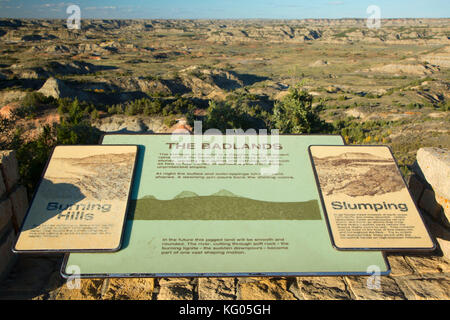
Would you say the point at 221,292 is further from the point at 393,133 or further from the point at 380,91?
the point at 380,91

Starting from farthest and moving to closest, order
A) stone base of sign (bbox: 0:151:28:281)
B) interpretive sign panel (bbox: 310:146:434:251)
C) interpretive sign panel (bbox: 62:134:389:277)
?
stone base of sign (bbox: 0:151:28:281) < interpretive sign panel (bbox: 310:146:434:251) < interpretive sign panel (bbox: 62:134:389:277)

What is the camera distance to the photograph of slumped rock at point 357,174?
362cm

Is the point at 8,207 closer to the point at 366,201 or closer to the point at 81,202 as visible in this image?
the point at 81,202

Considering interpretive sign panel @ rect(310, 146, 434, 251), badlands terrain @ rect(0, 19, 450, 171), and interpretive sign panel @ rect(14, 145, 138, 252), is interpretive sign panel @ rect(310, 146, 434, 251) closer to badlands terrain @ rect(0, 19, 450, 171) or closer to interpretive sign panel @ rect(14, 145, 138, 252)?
interpretive sign panel @ rect(14, 145, 138, 252)

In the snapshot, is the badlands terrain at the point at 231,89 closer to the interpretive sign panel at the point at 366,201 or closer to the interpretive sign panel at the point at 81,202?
the interpretive sign panel at the point at 366,201

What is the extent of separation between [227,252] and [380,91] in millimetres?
37585

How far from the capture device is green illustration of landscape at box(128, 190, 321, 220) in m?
3.36

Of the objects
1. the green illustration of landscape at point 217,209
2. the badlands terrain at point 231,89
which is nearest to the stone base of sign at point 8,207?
the green illustration of landscape at point 217,209

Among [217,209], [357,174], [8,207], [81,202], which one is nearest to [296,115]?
[357,174]

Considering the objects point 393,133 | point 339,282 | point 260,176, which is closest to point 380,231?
point 339,282

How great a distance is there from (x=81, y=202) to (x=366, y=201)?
3.47m

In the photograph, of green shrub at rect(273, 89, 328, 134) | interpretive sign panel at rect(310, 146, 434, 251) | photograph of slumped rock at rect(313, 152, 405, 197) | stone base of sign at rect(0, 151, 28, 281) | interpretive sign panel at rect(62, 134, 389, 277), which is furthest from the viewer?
green shrub at rect(273, 89, 328, 134)

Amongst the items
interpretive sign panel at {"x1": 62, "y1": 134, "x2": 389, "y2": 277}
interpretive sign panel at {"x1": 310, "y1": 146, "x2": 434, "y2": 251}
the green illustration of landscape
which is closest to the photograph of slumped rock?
interpretive sign panel at {"x1": 310, "y1": 146, "x2": 434, "y2": 251}

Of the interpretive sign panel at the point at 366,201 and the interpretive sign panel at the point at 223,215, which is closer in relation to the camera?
the interpretive sign panel at the point at 223,215
